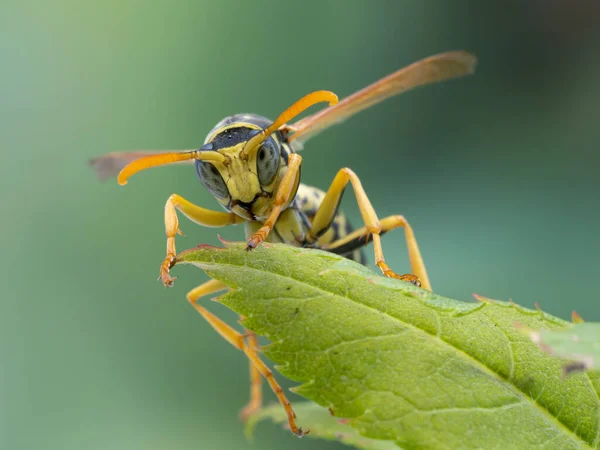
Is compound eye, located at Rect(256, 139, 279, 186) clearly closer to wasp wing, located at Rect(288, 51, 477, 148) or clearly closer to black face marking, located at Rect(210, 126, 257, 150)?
black face marking, located at Rect(210, 126, 257, 150)

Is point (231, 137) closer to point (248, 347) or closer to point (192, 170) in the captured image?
point (248, 347)

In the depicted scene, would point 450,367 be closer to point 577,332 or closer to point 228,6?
point 577,332

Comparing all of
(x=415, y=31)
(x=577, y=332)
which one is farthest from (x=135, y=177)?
(x=577, y=332)

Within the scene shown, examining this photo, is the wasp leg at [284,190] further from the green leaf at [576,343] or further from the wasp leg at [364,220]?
the green leaf at [576,343]

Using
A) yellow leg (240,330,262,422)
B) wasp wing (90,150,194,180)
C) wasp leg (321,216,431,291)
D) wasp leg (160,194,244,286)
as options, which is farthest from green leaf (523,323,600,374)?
yellow leg (240,330,262,422)

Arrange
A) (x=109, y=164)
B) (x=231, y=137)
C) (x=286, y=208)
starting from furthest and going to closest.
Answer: (x=109, y=164), (x=286, y=208), (x=231, y=137)

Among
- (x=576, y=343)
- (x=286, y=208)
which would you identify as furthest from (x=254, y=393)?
(x=576, y=343)

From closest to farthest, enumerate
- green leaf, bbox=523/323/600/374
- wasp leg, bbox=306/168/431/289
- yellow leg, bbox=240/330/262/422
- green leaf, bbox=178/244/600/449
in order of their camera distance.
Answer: green leaf, bbox=523/323/600/374 < green leaf, bbox=178/244/600/449 < wasp leg, bbox=306/168/431/289 < yellow leg, bbox=240/330/262/422
